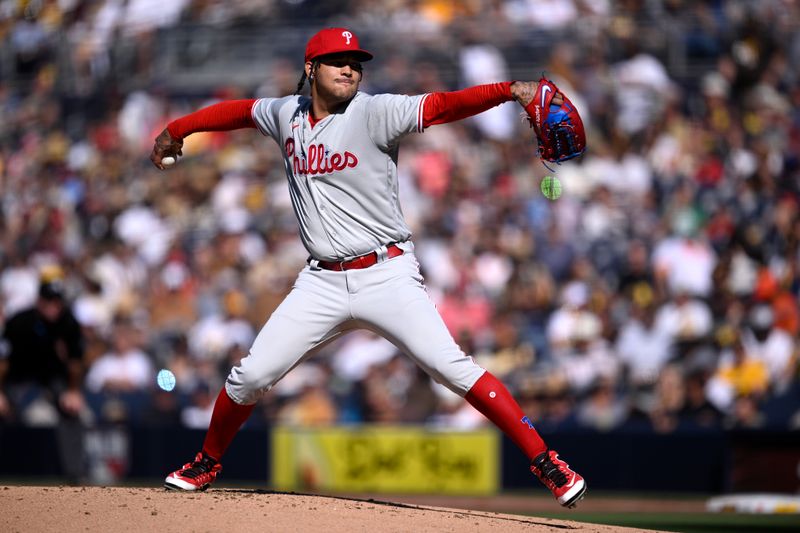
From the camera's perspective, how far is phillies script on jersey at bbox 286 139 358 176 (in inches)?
207

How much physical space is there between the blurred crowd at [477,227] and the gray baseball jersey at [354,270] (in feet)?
16.8

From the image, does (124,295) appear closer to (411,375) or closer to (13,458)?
(13,458)

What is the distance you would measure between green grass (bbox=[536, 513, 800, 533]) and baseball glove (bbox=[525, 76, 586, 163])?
4.40 m

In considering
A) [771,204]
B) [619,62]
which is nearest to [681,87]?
[619,62]

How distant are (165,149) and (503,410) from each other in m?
1.98

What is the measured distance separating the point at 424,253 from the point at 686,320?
263 centimetres

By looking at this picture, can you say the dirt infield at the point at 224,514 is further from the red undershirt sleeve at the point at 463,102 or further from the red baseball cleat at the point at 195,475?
the red undershirt sleeve at the point at 463,102

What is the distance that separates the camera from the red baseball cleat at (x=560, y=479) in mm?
5109

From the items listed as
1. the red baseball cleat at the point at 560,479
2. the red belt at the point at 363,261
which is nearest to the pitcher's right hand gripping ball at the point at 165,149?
the red belt at the point at 363,261

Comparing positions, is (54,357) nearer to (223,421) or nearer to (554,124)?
(223,421)

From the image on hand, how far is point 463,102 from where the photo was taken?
503cm

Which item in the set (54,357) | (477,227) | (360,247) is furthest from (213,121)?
(477,227)

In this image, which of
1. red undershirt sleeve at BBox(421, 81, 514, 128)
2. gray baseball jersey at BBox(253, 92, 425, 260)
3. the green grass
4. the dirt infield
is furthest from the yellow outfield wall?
red undershirt sleeve at BBox(421, 81, 514, 128)

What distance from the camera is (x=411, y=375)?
11469 millimetres
